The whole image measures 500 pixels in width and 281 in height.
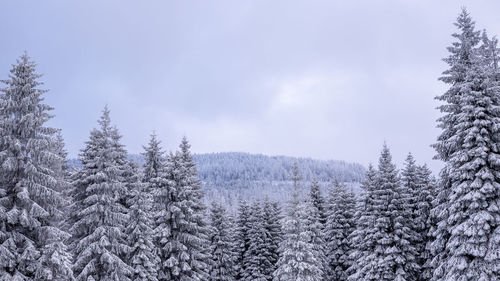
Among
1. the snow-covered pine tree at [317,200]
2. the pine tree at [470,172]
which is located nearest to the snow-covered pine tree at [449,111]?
the pine tree at [470,172]

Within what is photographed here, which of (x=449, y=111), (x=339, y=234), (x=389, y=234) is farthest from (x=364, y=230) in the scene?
(x=449, y=111)

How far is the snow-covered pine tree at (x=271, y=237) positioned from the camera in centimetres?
4450

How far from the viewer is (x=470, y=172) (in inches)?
797

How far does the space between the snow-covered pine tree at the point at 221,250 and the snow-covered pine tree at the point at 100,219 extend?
16846mm

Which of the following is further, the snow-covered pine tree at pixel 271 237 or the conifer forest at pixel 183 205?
the snow-covered pine tree at pixel 271 237

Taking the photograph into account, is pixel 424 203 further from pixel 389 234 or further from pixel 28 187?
pixel 28 187

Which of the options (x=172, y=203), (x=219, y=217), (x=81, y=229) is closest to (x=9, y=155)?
(x=81, y=229)

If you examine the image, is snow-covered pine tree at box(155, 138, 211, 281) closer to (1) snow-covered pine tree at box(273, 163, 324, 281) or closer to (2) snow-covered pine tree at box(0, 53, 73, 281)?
(1) snow-covered pine tree at box(273, 163, 324, 281)

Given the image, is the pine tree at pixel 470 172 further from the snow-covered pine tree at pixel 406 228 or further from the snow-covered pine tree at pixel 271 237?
the snow-covered pine tree at pixel 271 237

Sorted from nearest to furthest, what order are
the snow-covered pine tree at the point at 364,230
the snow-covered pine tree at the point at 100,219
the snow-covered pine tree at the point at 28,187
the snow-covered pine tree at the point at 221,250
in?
the snow-covered pine tree at the point at 28,187
the snow-covered pine tree at the point at 100,219
the snow-covered pine tree at the point at 364,230
the snow-covered pine tree at the point at 221,250

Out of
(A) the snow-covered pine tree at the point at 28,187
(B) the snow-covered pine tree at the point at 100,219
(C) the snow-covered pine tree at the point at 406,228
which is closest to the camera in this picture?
(A) the snow-covered pine tree at the point at 28,187

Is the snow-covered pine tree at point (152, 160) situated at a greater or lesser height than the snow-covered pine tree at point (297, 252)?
greater

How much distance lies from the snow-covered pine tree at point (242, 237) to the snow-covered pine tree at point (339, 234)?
10197mm

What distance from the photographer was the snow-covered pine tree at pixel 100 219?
75.8 ft
